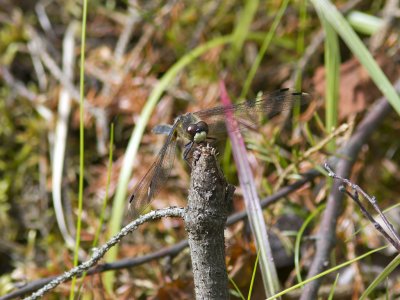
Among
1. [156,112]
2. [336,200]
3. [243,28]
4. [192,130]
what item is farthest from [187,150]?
[243,28]

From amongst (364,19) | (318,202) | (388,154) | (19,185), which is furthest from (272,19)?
(19,185)

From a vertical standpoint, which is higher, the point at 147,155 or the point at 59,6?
the point at 59,6

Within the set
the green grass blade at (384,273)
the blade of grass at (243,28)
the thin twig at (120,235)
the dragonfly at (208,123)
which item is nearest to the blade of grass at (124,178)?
the dragonfly at (208,123)

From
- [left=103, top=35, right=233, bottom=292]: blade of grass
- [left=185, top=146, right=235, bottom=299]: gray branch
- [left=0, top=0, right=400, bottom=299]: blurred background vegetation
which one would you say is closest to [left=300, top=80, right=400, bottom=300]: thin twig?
[left=0, top=0, right=400, bottom=299]: blurred background vegetation

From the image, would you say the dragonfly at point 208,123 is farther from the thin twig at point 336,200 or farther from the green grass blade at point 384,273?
the green grass blade at point 384,273

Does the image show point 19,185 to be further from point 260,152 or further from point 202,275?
point 202,275

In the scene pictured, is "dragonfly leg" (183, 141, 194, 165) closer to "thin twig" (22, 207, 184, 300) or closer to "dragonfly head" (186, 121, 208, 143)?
"dragonfly head" (186, 121, 208, 143)
